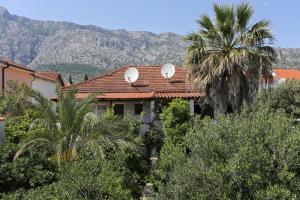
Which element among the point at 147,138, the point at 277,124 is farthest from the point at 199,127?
the point at 147,138

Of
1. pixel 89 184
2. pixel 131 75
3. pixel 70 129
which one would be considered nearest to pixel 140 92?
pixel 131 75

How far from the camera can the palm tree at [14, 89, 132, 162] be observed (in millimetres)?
16547

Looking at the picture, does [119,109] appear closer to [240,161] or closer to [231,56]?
[231,56]

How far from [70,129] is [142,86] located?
12.6 metres

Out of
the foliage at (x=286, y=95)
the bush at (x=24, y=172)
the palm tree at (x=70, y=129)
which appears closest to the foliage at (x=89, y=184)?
the bush at (x=24, y=172)

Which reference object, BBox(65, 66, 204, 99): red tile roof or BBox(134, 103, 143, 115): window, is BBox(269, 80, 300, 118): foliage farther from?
BBox(134, 103, 143, 115): window

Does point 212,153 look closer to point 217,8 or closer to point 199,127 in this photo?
point 199,127

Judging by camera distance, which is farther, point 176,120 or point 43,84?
point 43,84

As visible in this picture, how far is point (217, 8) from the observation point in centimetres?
1928

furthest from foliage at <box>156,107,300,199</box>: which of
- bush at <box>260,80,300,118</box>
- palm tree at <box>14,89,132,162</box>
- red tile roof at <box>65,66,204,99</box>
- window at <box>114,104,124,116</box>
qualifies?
bush at <box>260,80,300,118</box>

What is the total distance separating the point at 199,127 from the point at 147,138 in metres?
13.2

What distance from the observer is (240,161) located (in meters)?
8.91

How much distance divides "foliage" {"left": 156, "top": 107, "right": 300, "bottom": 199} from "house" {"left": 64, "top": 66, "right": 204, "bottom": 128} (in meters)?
15.9

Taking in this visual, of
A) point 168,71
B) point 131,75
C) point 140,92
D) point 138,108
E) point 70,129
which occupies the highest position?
point 168,71
